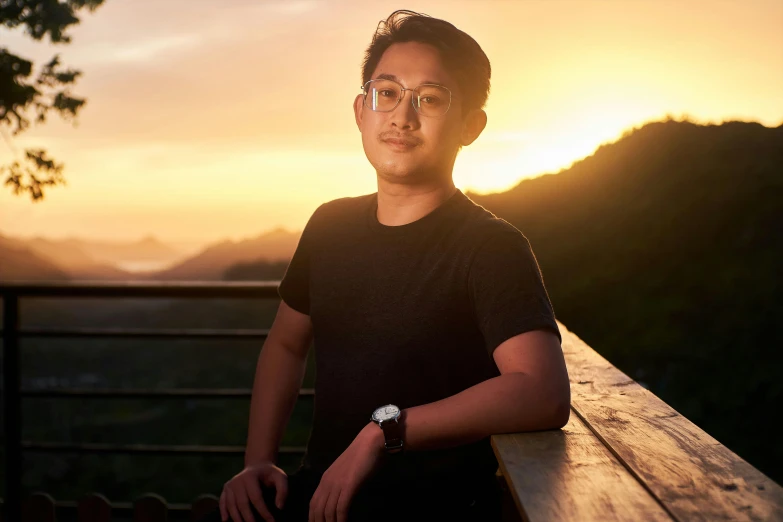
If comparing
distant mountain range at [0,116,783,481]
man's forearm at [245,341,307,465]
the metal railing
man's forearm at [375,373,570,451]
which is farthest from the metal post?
distant mountain range at [0,116,783,481]

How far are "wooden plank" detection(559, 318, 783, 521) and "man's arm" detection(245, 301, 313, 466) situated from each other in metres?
0.72

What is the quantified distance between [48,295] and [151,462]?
28.0m

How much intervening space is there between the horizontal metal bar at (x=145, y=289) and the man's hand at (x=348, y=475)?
1.55 meters

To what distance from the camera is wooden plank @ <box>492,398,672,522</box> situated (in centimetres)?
96

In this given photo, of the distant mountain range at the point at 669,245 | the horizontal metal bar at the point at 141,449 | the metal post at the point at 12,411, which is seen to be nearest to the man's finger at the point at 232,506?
the horizontal metal bar at the point at 141,449

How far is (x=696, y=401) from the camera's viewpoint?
10.8m

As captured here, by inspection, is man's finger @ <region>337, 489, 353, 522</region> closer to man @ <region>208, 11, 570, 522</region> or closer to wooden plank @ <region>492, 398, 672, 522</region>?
man @ <region>208, 11, 570, 522</region>

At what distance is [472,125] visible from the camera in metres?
1.78

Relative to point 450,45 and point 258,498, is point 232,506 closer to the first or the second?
point 258,498

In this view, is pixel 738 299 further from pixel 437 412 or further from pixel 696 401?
pixel 437 412

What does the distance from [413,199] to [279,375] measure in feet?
1.98

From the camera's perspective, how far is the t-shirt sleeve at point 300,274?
185 centimetres

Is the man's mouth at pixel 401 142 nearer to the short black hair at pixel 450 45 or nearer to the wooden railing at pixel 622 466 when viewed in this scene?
the short black hair at pixel 450 45

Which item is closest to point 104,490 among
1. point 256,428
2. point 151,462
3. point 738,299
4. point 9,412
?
point 151,462
